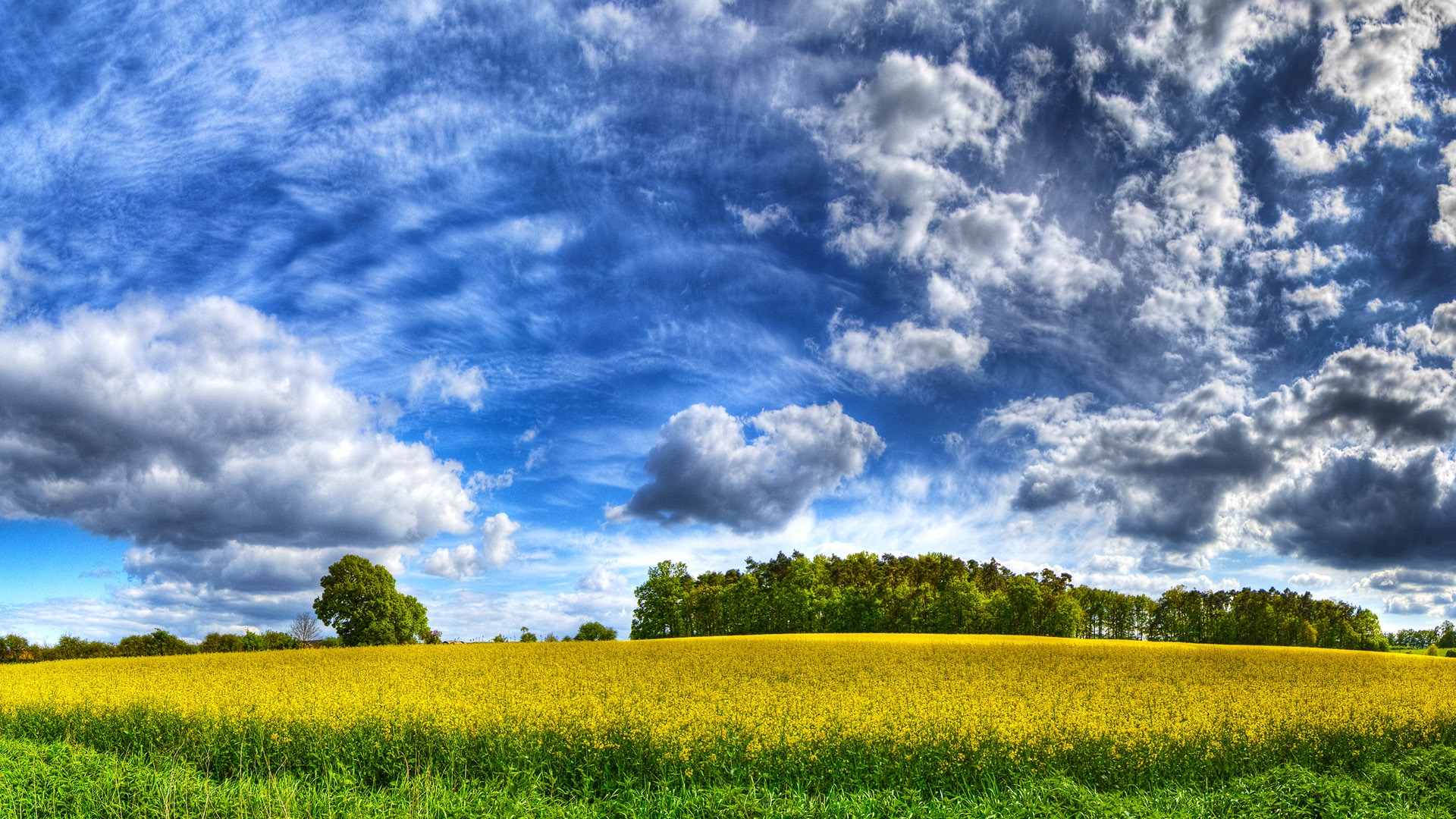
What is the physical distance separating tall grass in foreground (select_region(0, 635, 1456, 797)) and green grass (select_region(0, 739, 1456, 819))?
0.78 metres

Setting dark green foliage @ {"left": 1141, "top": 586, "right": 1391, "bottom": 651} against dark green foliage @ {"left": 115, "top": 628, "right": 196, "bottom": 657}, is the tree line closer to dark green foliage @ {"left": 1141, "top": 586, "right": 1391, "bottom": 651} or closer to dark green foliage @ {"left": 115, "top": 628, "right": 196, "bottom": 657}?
dark green foliage @ {"left": 1141, "top": 586, "right": 1391, "bottom": 651}

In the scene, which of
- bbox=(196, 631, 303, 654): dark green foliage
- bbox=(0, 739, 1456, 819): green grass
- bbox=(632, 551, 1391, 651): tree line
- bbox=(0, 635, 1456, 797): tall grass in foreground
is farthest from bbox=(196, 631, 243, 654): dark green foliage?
bbox=(0, 739, 1456, 819): green grass

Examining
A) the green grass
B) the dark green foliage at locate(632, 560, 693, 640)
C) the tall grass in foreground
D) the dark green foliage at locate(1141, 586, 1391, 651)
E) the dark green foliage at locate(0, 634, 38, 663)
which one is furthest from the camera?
the dark green foliage at locate(1141, 586, 1391, 651)

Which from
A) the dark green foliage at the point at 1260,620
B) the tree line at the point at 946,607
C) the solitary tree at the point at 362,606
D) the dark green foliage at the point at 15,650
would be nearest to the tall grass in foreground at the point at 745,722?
the solitary tree at the point at 362,606

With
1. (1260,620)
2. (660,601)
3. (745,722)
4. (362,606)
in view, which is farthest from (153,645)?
(1260,620)

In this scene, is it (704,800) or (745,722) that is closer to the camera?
(704,800)

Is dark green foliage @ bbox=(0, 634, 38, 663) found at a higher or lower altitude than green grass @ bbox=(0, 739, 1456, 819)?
lower

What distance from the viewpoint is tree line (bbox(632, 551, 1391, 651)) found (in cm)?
6656

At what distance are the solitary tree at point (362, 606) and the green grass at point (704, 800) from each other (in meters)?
33.8

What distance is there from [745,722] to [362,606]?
126ft

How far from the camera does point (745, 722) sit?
1357cm

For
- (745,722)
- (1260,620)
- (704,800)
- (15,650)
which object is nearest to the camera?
(704,800)

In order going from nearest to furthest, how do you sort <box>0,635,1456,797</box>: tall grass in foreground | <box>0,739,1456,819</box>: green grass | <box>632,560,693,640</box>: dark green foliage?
1. <box>0,739,1456,819</box>: green grass
2. <box>0,635,1456,797</box>: tall grass in foreground
3. <box>632,560,693,640</box>: dark green foliage

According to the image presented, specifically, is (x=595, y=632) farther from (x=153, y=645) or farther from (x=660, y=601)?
(x=153, y=645)
